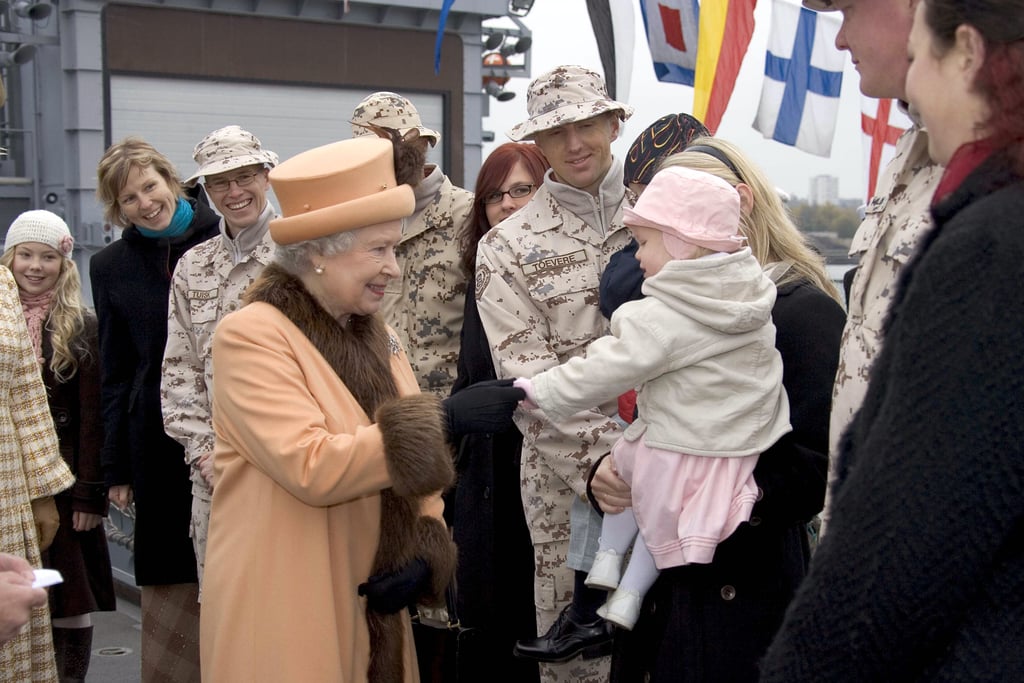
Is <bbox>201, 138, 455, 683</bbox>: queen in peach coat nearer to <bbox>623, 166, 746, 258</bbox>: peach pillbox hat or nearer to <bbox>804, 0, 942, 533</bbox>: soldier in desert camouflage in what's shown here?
<bbox>623, 166, 746, 258</bbox>: peach pillbox hat

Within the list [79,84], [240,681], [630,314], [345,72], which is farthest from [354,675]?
[345,72]

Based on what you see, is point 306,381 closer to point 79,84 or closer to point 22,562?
point 22,562

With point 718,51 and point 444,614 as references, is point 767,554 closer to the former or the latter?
point 444,614

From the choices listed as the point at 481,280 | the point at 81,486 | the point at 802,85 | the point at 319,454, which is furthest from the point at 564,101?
the point at 802,85

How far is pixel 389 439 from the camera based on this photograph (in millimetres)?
2426

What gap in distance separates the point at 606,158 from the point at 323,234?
4.22 feet

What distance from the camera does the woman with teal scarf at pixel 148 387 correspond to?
436 cm

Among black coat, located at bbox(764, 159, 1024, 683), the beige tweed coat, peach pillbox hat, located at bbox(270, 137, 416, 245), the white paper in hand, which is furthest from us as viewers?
the beige tweed coat

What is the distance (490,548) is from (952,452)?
269 cm

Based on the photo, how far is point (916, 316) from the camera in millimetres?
1198

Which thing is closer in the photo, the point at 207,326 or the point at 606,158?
the point at 606,158

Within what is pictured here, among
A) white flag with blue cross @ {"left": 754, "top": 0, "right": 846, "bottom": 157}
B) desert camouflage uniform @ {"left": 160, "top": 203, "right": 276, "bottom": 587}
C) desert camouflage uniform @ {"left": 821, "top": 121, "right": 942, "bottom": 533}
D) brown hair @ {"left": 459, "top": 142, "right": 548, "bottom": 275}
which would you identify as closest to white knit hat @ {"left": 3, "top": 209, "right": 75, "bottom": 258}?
desert camouflage uniform @ {"left": 160, "top": 203, "right": 276, "bottom": 587}

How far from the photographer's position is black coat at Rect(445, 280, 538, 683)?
372 centimetres

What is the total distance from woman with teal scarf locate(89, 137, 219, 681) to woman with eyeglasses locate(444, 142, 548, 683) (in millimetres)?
1300
